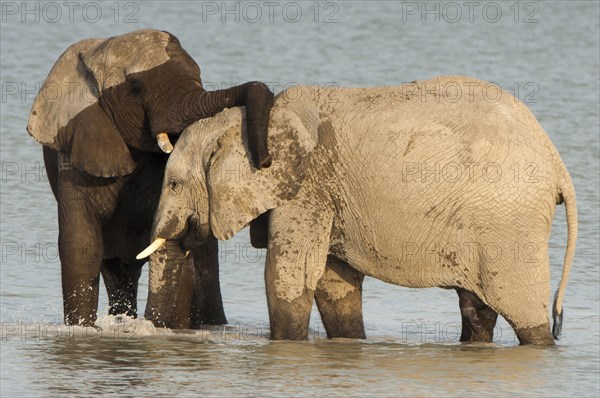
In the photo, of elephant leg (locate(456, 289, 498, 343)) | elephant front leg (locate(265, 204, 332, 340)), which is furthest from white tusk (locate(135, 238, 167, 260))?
elephant leg (locate(456, 289, 498, 343))

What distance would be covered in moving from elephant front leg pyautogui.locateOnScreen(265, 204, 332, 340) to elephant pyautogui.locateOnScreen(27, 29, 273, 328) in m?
0.85

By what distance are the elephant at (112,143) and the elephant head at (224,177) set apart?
24cm

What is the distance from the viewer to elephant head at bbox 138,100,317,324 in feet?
35.7

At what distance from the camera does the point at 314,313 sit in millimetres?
12844

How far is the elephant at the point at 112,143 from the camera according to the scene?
1156 centimetres

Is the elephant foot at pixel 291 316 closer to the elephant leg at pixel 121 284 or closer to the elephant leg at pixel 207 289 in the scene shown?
the elephant leg at pixel 207 289

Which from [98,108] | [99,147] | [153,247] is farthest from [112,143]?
[153,247]

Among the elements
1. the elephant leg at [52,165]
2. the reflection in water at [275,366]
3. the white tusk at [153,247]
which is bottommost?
the reflection in water at [275,366]

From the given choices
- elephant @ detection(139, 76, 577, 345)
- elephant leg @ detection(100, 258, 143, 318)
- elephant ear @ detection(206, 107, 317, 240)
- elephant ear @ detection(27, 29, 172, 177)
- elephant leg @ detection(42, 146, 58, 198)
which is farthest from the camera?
elephant leg @ detection(100, 258, 143, 318)

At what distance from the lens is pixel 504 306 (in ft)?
35.0

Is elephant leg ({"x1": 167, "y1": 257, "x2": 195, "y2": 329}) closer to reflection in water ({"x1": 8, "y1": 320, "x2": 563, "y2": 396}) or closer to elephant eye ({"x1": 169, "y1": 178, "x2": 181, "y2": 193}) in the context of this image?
reflection in water ({"x1": 8, "y1": 320, "x2": 563, "y2": 396})

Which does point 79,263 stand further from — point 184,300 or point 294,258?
point 294,258

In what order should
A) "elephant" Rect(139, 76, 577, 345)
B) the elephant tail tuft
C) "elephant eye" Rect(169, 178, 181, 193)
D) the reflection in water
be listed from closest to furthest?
the reflection in water, "elephant" Rect(139, 76, 577, 345), the elephant tail tuft, "elephant eye" Rect(169, 178, 181, 193)

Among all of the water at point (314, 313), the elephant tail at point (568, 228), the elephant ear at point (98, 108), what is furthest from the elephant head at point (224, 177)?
the elephant tail at point (568, 228)
